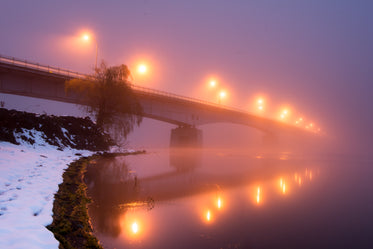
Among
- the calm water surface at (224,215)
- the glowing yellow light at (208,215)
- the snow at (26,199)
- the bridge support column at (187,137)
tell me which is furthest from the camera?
the bridge support column at (187,137)

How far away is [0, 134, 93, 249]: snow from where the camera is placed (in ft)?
13.7

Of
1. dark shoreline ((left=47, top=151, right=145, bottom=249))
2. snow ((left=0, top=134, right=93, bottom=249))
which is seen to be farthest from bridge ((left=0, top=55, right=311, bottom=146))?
dark shoreline ((left=47, top=151, right=145, bottom=249))

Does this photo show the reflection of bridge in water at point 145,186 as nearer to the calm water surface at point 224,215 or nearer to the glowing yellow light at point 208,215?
the calm water surface at point 224,215

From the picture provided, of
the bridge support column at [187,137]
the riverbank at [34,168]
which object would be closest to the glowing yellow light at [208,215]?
the riverbank at [34,168]

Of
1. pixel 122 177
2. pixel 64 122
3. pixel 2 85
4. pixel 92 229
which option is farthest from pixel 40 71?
pixel 92 229

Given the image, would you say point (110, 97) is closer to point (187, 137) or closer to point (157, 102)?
point (157, 102)

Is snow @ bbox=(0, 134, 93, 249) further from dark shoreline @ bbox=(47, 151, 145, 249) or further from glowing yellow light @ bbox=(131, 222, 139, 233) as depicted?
glowing yellow light @ bbox=(131, 222, 139, 233)

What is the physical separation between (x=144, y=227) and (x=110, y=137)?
2112 cm

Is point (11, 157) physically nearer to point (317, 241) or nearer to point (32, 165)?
point (32, 165)

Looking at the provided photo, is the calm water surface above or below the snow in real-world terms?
below

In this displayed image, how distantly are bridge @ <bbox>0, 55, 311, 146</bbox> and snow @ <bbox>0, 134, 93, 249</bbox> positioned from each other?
16640mm

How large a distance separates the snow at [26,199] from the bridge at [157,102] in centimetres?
1664

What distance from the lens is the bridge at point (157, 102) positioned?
82.8 ft

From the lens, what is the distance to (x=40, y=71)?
86.3 feet
